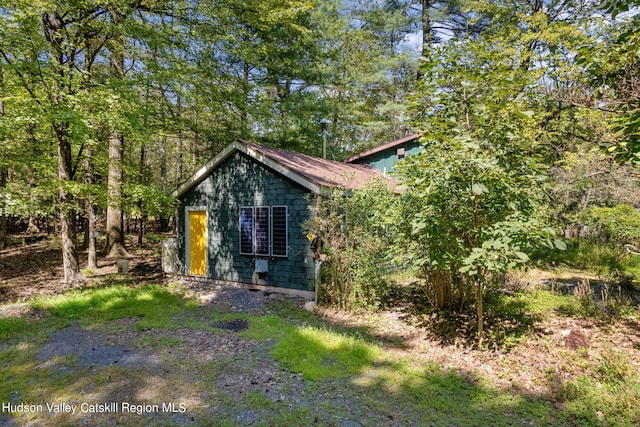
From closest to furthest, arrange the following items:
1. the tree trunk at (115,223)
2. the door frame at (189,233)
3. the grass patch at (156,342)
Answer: the grass patch at (156,342) → the door frame at (189,233) → the tree trunk at (115,223)

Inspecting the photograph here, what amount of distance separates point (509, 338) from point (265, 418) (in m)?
4.17

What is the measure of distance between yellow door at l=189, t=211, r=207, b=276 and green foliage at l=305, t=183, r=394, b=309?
15.3 feet

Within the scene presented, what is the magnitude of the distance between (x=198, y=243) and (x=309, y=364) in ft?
23.6

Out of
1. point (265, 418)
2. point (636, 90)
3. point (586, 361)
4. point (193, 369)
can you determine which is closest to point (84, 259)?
point (193, 369)

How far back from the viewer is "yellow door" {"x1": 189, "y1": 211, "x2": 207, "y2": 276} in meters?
10.6

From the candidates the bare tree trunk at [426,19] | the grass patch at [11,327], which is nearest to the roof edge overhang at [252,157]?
the grass patch at [11,327]

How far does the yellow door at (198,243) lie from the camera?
1062cm

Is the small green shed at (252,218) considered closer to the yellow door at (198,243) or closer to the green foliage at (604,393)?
the yellow door at (198,243)

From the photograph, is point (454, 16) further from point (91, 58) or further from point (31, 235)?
point (31, 235)

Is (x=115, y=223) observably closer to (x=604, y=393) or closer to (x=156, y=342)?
(x=156, y=342)

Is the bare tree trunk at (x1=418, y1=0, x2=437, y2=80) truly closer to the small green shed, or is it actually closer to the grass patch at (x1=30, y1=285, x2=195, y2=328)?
the small green shed

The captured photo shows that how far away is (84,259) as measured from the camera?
1302cm

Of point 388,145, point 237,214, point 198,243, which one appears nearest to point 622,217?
point 388,145

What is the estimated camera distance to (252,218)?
9.55 meters
